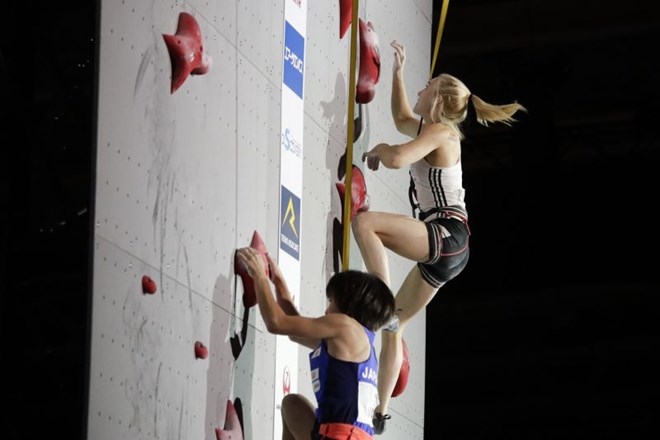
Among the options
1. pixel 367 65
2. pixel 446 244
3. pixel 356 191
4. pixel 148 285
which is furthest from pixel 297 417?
pixel 367 65

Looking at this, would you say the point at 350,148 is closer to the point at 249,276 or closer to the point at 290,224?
the point at 290,224

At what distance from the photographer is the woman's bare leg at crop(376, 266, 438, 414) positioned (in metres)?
5.11

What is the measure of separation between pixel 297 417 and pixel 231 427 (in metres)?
0.30

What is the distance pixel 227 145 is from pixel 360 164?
1453 millimetres

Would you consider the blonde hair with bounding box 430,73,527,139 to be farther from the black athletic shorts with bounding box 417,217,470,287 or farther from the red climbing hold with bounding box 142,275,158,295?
the red climbing hold with bounding box 142,275,158,295

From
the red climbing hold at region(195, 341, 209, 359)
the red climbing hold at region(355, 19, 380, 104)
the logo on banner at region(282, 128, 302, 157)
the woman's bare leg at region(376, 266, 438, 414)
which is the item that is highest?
the red climbing hold at region(355, 19, 380, 104)

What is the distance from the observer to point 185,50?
420 cm

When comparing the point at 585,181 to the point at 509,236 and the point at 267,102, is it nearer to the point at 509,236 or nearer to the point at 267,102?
the point at 509,236

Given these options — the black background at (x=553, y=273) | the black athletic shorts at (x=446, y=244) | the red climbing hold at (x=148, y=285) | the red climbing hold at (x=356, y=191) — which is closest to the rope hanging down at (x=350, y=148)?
the black athletic shorts at (x=446, y=244)

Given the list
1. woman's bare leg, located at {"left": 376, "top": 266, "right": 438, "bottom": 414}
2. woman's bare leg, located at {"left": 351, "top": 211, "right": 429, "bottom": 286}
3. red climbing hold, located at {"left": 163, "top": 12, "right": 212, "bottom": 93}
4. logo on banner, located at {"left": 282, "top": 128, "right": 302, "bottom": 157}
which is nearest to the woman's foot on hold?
woman's bare leg, located at {"left": 376, "top": 266, "right": 438, "bottom": 414}

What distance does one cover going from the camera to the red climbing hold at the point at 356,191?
5602 mm

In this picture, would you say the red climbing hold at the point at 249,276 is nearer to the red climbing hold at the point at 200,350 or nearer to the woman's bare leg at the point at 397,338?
the red climbing hold at the point at 200,350

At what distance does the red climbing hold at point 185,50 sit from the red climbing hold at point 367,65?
1.63 m

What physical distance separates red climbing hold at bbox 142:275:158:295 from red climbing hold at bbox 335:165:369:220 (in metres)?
1.71
